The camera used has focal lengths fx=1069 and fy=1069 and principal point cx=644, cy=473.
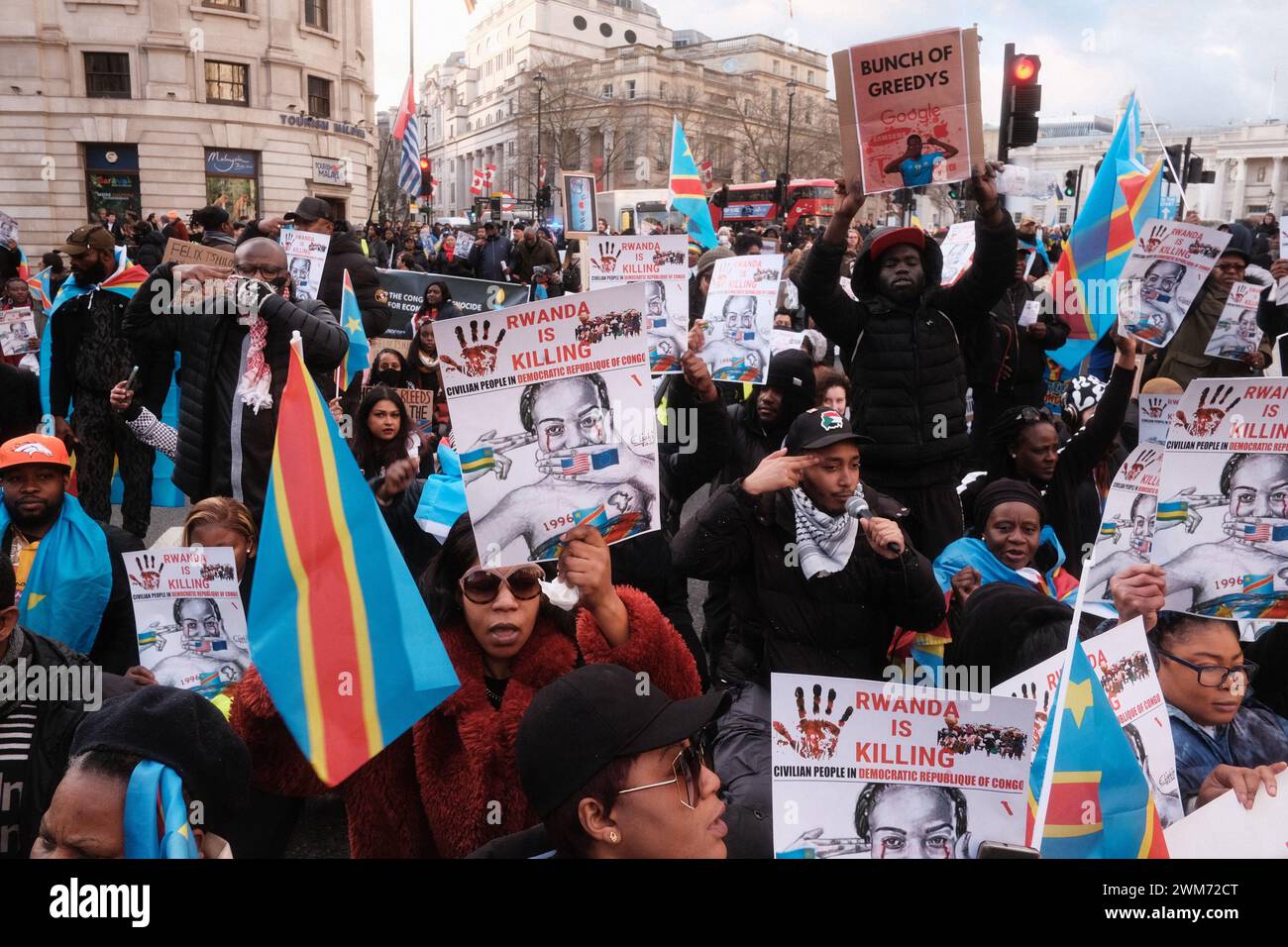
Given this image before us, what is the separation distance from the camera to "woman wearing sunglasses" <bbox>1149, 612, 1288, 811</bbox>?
2547 mm

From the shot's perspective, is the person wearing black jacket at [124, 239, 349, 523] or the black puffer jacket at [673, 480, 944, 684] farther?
the person wearing black jacket at [124, 239, 349, 523]

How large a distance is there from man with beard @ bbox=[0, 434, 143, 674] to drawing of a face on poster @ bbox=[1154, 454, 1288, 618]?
3.39 metres

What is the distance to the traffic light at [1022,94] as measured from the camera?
346 inches

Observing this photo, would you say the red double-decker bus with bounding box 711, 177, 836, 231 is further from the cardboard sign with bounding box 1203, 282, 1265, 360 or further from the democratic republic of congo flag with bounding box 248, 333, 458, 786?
the democratic republic of congo flag with bounding box 248, 333, 458, 786

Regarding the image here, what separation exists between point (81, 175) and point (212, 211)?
2794 cm

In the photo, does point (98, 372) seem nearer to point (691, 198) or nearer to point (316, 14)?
point (691, 198)

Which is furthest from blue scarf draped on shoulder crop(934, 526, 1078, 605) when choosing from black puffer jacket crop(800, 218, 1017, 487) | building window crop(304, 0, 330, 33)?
building window crop(304, 0, 330, 33)

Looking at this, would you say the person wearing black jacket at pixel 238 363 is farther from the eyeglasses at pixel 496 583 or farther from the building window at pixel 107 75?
the building window at pixel 107 75

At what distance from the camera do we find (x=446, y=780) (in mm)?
2609

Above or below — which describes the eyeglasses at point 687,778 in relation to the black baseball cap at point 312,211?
below

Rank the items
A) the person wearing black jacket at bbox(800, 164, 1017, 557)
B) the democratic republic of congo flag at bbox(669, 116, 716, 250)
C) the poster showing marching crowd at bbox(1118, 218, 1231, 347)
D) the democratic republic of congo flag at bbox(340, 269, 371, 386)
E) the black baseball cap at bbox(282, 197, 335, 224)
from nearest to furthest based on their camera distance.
Answer: the person wearing black jacket at bbox(800, 164, 1017, 557)
the poster showing marching crowd at bbox(1118, 218, 1231, 347)
the democratic republic of congo flag at bbox(340, 269, 371, 386)
the black baseball cap at bbox(282, 197, 335, 224)
the democratic republic of congo flag at bbox(669, 116, 716, 250)

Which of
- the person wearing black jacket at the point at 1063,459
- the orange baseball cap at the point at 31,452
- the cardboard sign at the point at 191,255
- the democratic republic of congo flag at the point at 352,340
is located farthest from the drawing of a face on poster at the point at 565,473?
Answer: the democratic republic of congo flag at the point at 352,340

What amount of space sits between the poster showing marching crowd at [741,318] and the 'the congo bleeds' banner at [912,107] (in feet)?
5.22

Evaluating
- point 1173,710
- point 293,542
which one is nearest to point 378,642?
point 293,542
